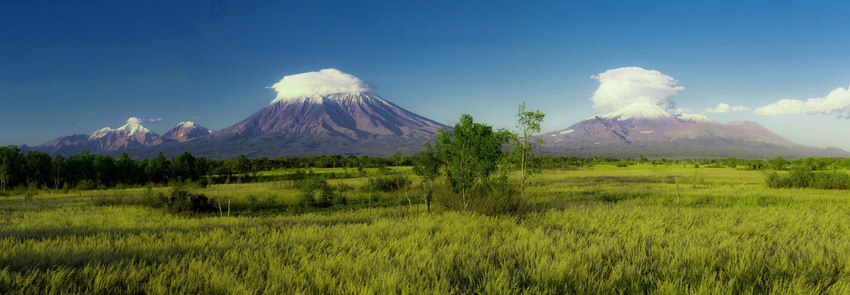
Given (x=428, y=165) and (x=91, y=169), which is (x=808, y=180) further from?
(x=91, y=169)

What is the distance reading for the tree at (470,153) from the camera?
43.2 ft

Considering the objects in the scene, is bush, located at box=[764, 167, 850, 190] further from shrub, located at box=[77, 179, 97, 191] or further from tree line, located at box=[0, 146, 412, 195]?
shrub, located at box=[77, 179, 97, 191]

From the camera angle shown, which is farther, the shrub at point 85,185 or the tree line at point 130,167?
the shrub at point 85,185

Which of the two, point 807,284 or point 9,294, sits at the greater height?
point 9,294

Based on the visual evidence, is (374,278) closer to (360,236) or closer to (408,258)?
(408,258)

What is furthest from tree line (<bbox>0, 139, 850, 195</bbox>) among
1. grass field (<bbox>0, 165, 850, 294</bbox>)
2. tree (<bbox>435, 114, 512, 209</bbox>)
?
grass field (<bbox>0, 165, 850, 294</bbox>)

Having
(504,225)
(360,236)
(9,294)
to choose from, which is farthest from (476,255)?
(9,294)

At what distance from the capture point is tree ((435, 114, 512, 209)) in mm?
13164

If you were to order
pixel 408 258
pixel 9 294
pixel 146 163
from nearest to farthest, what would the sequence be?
pixel 9 294 < pixel 408 258 < pixel 146 163

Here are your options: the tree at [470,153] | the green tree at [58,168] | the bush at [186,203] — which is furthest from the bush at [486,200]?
the green tree at [58,168]

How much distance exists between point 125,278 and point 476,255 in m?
4.63

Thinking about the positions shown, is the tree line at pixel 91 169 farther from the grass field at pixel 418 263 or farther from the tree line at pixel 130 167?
the grass field at pixel 418 263

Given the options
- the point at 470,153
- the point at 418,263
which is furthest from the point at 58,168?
the point at 418,263

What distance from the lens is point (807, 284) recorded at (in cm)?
465
